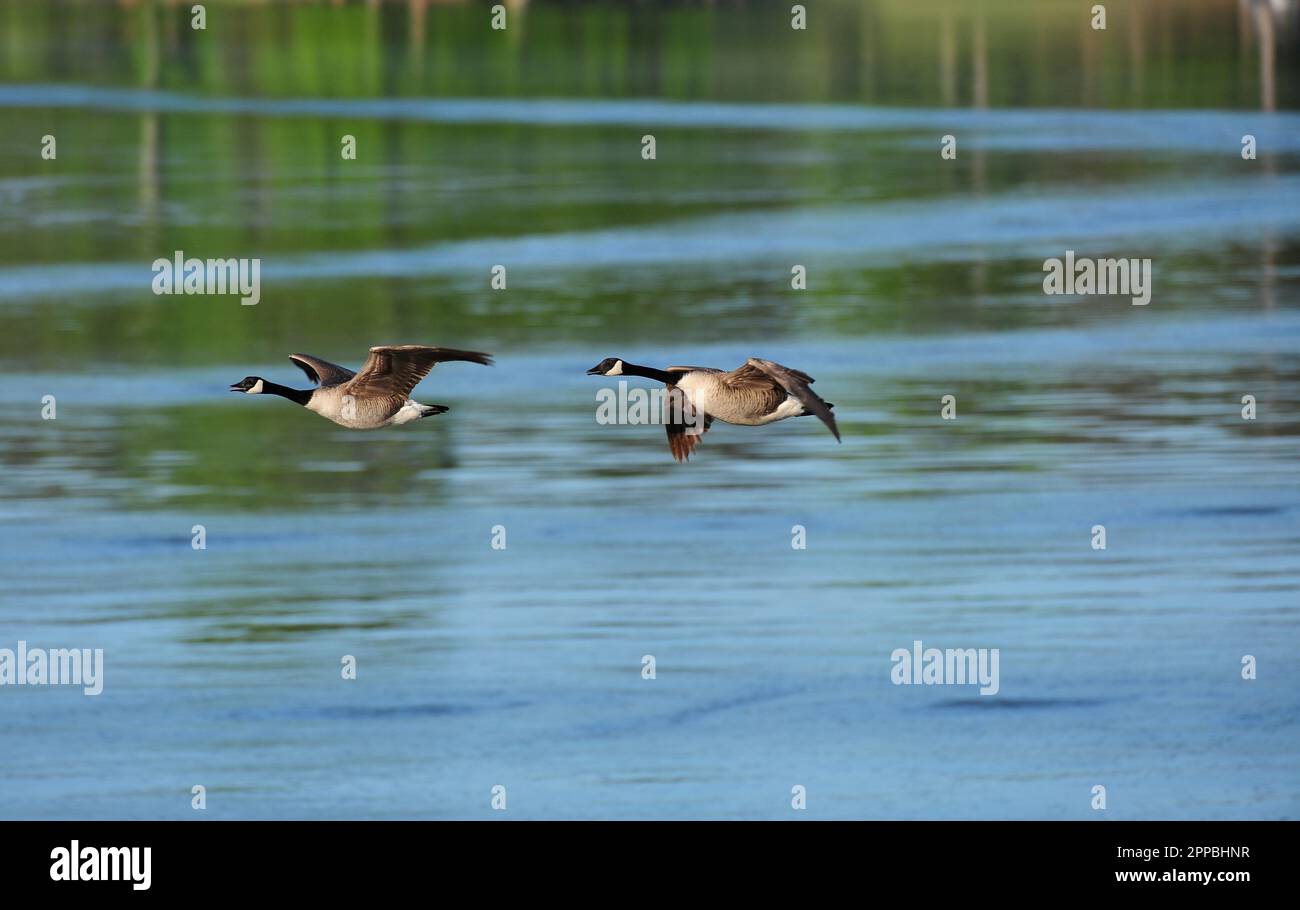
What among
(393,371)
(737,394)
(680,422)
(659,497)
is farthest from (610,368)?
(659,497)

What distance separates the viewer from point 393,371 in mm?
14117

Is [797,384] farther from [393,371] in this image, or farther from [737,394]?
[393,371]

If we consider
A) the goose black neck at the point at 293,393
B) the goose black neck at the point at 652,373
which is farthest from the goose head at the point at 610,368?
the goose black neck at the point at 293,393

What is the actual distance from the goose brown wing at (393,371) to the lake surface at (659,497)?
5253mm

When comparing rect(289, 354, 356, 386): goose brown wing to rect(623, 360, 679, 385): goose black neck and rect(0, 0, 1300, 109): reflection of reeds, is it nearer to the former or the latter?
rect(623, 360, 679, 385): goose black neck

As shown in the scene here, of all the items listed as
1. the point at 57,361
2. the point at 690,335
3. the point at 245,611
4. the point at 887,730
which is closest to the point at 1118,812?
the point at 887,730

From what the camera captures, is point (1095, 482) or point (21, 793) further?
point (1095, 482)

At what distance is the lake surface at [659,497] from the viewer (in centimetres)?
1950

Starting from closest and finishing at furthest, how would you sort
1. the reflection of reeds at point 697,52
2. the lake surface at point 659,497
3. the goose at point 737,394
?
the goose at point 737,394, the lake surface at point 659,497, the reflection of reeds at point 697,52

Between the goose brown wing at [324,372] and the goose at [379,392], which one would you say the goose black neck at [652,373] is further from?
Result: the goose brown wing at [324,372]

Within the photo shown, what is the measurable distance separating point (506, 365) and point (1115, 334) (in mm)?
7572

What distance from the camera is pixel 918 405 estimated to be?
29.3m

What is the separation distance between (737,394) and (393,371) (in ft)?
5.76

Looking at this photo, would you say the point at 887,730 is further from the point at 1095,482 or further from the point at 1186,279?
the point at 1186,279
